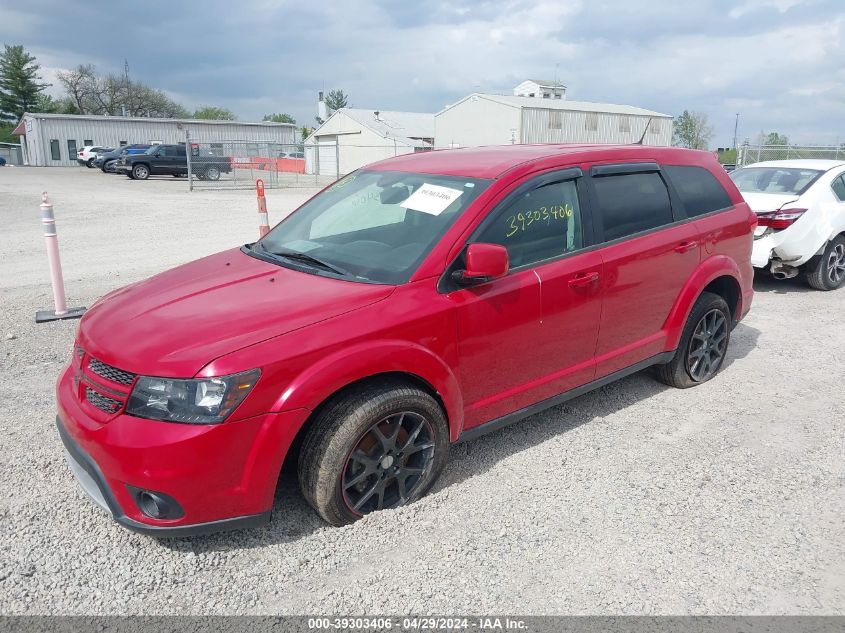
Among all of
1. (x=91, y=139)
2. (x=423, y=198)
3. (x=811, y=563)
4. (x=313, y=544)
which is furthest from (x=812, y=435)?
(x=91, y=139)

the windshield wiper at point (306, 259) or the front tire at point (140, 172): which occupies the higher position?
the front tire at point (140, 172)

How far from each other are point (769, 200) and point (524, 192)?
226 inches

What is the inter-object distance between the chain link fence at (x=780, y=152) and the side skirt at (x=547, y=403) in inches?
624

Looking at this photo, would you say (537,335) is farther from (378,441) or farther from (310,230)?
(310,230)

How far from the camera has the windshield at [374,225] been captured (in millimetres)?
3354

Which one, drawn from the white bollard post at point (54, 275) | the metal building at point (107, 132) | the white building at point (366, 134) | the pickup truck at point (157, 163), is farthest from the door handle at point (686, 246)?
the metal building at point (107, 132)

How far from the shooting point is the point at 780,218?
7.73m

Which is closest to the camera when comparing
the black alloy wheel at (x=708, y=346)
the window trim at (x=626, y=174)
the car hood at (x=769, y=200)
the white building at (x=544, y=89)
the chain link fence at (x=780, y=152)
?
the window trim at (x=626, y=174)

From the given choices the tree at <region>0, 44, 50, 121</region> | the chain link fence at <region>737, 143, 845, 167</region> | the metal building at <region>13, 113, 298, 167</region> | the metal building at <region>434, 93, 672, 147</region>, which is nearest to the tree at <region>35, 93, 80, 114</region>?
the tree at <region>0, 44, 50, 121</region>

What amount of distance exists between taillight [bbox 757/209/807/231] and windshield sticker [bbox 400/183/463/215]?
563cm

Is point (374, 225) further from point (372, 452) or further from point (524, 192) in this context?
point (372, 452)

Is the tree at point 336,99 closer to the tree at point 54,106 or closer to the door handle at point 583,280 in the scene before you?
the tree at point 54,106

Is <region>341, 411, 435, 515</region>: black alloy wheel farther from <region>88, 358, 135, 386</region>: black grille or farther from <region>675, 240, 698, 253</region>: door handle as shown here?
<region>675, 240, 698, 253</region>: door handle

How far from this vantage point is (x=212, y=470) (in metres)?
2.61
